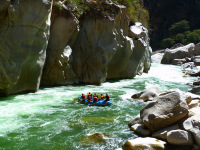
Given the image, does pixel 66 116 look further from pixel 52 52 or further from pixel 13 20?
pixel 52 52

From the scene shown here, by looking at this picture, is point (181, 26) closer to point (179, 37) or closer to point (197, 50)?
point (179, 37)

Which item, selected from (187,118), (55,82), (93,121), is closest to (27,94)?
(55,82)

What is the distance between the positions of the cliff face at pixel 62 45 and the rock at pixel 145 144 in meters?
7.77

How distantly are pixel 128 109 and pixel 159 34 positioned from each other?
6365 cm

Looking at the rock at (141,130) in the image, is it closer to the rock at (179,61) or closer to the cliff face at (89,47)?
the cliff face at (89,47)

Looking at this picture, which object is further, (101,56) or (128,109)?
(101,56)

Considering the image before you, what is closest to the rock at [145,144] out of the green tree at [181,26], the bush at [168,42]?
the bush at [168,42]

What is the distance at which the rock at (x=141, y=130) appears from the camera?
22.4ft

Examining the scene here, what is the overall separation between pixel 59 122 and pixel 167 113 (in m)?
3.86

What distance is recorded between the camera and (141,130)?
7004mm

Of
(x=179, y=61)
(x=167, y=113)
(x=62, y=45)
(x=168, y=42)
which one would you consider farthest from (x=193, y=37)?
(x=167, y=113)

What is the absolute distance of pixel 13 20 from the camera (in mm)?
11320

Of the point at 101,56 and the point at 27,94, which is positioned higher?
the point at 101,56

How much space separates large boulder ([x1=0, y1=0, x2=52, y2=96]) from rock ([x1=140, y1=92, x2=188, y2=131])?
25.0ft
